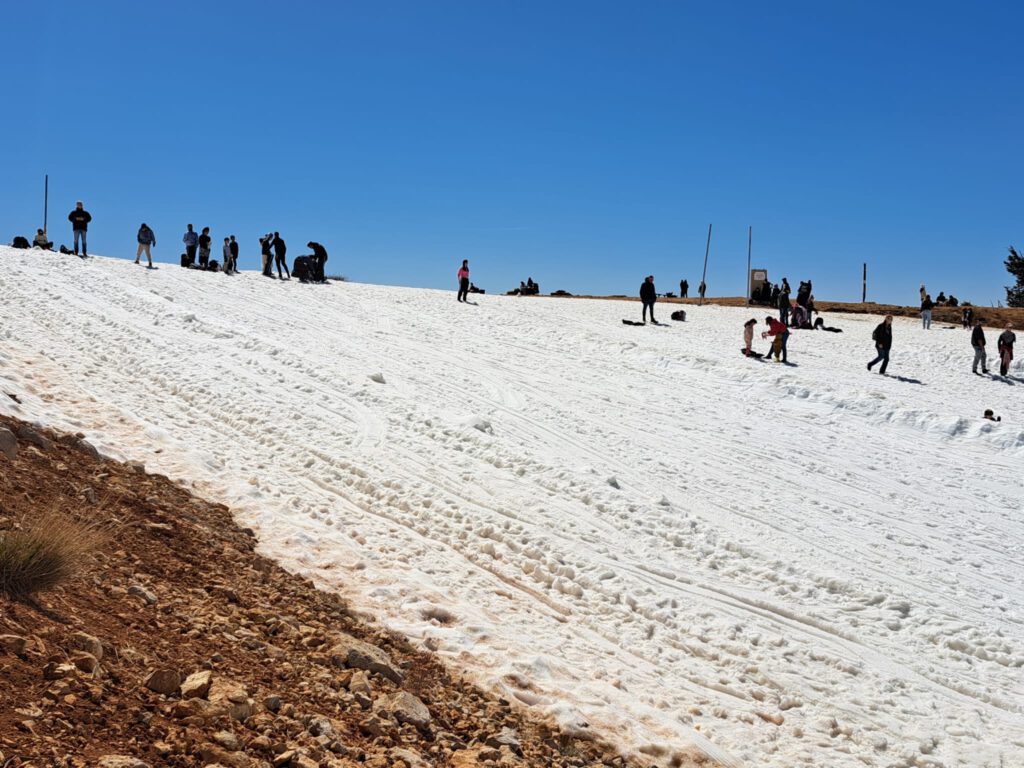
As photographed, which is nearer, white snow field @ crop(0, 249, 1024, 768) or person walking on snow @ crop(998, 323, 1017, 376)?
white snow field @ crop(0, 249, 1024, 768)

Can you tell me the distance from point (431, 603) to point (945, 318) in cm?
3737

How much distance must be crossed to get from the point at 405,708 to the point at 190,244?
3092cm

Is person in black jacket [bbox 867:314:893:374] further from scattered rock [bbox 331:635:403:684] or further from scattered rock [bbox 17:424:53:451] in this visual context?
scattered rock [bbox 17:424:53:451]

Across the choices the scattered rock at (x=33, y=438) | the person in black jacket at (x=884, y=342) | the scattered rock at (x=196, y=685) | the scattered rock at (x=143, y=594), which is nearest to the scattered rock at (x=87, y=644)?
the scattered rock at (x=196, y=685)

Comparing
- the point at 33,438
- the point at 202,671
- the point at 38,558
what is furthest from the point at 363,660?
the point at 33,438

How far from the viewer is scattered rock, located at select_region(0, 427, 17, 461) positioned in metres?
7.08

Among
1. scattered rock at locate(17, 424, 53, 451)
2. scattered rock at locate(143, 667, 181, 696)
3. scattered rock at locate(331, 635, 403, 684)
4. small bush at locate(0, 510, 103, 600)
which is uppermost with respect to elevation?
scattered rock at locate(17, 424, 53, 451)

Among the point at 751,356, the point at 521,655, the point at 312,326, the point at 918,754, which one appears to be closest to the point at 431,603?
the point at 521,655

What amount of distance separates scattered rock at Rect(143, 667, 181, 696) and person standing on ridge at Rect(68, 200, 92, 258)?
91.9 feet

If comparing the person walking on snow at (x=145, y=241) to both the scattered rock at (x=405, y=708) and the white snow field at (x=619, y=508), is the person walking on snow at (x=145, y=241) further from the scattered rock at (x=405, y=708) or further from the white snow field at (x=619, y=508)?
the scattered rock at (x=405, y=708)

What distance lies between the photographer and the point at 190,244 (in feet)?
106

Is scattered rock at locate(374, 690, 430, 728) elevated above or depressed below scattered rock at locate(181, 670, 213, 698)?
below

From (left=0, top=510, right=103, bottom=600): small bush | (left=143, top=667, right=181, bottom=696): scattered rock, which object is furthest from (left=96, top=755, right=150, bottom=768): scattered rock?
(left=0, top=510, right=103, bottom=600): small bush

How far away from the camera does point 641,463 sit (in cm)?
1309
